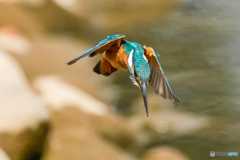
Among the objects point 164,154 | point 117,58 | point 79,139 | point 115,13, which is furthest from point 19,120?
point 115,13

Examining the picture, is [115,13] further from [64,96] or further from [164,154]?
[164,154]

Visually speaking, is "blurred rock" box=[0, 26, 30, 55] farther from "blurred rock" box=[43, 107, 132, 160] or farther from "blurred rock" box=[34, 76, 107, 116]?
"blurred rock" box=[43, 107, 132, 160]

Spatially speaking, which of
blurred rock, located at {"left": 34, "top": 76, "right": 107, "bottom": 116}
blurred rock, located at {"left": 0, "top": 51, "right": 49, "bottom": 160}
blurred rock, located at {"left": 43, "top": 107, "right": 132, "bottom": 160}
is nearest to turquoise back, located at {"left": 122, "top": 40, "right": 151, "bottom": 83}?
blurred rock, located at {"left": 0, "top": 51, "right": 49, "bottom": 160}

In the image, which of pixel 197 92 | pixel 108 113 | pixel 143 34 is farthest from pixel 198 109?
pixel 143 34

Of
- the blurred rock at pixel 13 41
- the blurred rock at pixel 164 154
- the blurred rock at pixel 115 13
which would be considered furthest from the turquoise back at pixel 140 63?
the blurred rock at pixel 115 13

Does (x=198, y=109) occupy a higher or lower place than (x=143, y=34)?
lower

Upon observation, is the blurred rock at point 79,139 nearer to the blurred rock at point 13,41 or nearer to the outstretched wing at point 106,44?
the blurred rock at point 13,41

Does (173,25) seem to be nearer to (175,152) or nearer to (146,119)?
(146,119)
